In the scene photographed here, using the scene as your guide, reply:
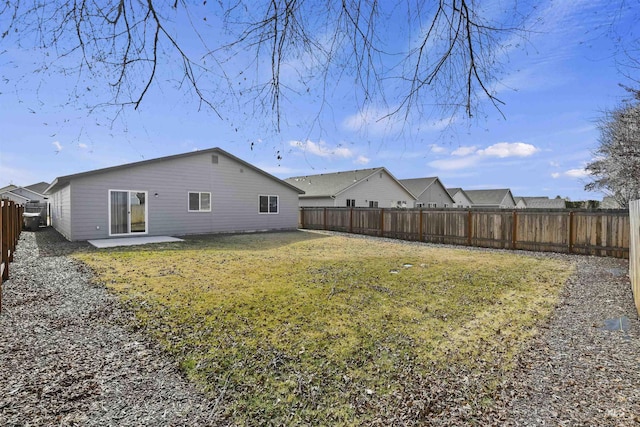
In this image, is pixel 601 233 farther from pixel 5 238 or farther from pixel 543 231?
pixel 5 238

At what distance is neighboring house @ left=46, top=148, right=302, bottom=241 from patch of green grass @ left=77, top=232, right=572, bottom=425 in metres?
5.04

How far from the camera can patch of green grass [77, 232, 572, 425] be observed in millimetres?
2537

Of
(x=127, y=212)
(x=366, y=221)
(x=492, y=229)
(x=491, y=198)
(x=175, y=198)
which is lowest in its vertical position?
(x=492, y=229)

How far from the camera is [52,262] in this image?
7773 millimetres

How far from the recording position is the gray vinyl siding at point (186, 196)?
11906 mm

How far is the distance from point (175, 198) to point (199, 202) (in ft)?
A: 3.68

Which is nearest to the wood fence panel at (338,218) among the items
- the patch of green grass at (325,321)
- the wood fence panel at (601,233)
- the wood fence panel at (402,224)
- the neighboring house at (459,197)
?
the wood fence panel at (402,224)

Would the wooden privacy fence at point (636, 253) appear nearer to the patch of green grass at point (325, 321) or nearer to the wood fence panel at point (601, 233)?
the patch of green grass at point (325, 321)

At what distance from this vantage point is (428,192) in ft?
95.3

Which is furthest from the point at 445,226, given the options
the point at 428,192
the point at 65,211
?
the point at 428,192

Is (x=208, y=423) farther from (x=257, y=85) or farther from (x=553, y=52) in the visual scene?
(x=553, y=52)

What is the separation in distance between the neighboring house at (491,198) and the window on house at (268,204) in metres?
27.5

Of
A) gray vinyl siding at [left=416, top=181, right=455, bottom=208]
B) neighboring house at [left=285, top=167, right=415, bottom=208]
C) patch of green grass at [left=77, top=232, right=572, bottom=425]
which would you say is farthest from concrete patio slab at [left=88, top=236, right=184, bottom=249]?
gray vinyl siding at [left=416, top=181, right=455, bottom=208]

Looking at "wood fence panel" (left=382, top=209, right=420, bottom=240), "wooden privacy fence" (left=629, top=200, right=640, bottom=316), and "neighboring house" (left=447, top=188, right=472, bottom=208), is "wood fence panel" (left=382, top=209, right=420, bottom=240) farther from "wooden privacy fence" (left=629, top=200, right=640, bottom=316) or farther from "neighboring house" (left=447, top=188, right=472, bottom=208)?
"neighboring house" (left=447, top=188, right=472, bottom=208)
